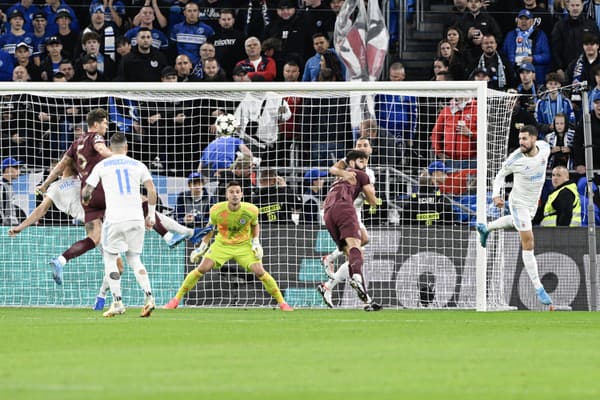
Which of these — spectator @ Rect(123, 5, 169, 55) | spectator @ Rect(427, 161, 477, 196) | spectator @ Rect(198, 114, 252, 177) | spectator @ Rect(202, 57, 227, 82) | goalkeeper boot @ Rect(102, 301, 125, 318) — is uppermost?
spectator @ Rect(123, 5, 169, 55)

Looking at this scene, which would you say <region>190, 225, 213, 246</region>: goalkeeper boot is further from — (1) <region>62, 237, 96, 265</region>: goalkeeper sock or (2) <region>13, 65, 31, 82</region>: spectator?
(2) <region>13, 65, 31, 82</region>: spectator

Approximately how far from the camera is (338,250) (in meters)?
18.1

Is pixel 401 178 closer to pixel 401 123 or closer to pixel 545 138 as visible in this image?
pixel 401 123

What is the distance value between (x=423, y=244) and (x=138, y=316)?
5498 mm

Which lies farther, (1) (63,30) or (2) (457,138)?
(1) (63,30)

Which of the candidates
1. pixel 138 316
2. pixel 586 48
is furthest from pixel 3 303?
A: pixel 586 48

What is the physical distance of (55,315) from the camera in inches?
631

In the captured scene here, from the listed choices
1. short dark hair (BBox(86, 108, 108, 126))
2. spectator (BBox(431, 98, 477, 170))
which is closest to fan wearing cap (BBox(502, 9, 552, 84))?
spectator (BBox(431, 98, 477, 170))

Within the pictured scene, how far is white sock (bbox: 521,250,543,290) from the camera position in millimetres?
17922

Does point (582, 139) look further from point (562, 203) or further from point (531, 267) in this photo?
point (531, 267)

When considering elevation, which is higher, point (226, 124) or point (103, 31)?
point (103, 31)

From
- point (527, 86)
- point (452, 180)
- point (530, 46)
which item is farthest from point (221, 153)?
point (530, 46)

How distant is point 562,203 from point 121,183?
26.2ft

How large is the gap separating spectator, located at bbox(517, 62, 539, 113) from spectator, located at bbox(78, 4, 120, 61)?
7.15 metres
